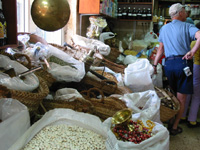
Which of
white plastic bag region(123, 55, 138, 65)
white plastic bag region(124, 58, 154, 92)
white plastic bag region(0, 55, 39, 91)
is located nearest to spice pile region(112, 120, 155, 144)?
white plastic bag region(0, 55, 39, 91)

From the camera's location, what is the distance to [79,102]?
171 centimetres

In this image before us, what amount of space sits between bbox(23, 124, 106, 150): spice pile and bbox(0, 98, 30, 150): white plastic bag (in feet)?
0.29

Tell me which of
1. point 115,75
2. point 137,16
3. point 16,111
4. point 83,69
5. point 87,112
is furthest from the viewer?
point 137,16

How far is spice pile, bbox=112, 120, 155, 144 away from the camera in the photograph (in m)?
1.32

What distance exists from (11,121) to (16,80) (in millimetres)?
274

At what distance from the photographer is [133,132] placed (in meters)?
1.38

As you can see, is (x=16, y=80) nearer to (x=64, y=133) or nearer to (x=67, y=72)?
(x=64, y=133)

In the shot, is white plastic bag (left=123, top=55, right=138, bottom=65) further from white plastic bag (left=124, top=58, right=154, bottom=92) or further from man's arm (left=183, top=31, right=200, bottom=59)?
man's arm (left=183, top=31, right=200, bottom=59)

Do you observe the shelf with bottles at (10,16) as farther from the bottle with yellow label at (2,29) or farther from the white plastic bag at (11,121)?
the white plastic bag at (11,121)

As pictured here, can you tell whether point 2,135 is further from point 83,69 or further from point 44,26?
point 83,69

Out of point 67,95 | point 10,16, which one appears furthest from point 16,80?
point 67,95

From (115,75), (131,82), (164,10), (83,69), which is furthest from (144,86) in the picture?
(164,10)

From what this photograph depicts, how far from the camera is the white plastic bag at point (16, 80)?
1297 millimetres

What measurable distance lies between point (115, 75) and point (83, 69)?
2.58 ft
